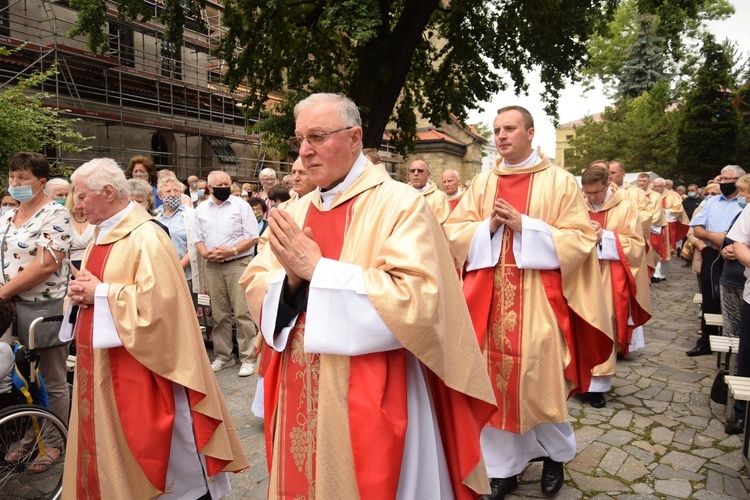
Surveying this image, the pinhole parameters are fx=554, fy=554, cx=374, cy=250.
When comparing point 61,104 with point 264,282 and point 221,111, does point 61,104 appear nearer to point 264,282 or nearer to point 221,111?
point 221,111

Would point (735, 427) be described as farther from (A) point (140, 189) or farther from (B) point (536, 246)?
(A) point (140, 189)

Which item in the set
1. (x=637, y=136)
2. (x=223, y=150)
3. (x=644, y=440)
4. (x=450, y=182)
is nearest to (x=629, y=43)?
(x=637, y=136)

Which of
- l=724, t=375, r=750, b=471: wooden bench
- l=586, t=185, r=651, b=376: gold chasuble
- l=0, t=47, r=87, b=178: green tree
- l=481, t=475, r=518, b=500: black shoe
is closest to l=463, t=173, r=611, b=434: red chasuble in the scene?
l=481, t=475, r=518, b=500: black shoe

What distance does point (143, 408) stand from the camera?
2918 millimetres

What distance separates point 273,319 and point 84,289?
1348mm

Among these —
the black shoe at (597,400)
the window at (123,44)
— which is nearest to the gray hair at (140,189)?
the black shoe at (597,400)

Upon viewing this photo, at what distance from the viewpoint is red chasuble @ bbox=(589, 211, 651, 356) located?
564cm

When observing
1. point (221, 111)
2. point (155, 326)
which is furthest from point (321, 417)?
point (221, 111)

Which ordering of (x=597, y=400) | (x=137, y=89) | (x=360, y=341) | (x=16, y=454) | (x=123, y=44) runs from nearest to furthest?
1. (x=360, y=341)
2. (x=16, y=454)
3. (x=597, y=400)
4. (x=123, y=44)
5. (x=137, y=89)

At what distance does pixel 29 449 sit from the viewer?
11.8 ft

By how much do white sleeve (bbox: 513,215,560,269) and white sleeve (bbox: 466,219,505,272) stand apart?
174mm

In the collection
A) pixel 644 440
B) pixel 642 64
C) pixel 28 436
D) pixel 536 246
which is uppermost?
pixel 642 64

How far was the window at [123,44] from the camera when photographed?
1859cm

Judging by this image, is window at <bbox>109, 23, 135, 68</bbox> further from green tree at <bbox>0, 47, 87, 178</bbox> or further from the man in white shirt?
the man in white shirt
